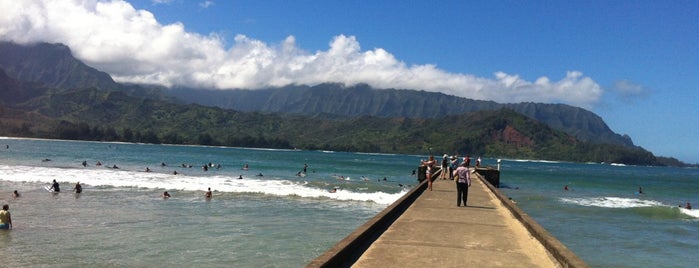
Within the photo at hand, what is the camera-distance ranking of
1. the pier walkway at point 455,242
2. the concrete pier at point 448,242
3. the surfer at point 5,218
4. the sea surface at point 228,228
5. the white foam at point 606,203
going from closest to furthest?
the concrete pier at point 448,242, the pier walkway at point 455,242, the sea surface at point 228,228, the surfer at point 5,218, the white foam at point 606,203

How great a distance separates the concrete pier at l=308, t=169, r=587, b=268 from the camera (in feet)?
29.9

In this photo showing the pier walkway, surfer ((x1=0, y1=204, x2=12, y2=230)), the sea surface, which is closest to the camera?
the pier walkway

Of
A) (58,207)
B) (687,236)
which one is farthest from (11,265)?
(687,236)

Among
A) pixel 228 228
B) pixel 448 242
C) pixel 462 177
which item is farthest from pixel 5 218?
pixel 448 242

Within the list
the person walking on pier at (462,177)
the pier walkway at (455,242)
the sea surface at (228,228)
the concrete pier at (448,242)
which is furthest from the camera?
the person walking on pier at (462,177)

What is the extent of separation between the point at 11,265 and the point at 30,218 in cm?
877

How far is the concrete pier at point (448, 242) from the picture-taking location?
9102 mm

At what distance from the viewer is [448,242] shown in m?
11.0

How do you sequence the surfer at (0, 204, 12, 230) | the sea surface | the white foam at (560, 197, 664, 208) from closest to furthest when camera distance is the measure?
the sea surface → the surfer at (0, 204, 12, 230) → the white foam at (560, 197, 664, 208)

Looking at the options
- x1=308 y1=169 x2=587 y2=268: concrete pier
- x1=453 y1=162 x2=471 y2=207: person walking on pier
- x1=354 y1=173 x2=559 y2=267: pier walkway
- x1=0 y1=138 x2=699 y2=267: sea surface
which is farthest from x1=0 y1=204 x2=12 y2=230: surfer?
x1=453 y1=162 x2=471 y2=207: person walking on pier

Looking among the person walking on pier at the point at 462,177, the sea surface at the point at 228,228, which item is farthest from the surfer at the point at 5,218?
the person walking on pier at the point at 462,177

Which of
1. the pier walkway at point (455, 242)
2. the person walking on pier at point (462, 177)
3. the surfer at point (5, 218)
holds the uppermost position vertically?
the person walking on pier at point (462, 177)

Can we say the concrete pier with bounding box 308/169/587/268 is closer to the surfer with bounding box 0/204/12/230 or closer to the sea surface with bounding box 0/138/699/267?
the sea surface with bounding box 0/138/699/267

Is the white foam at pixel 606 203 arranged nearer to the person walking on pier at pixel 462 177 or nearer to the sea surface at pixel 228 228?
the sea surface at pixel 228 228
